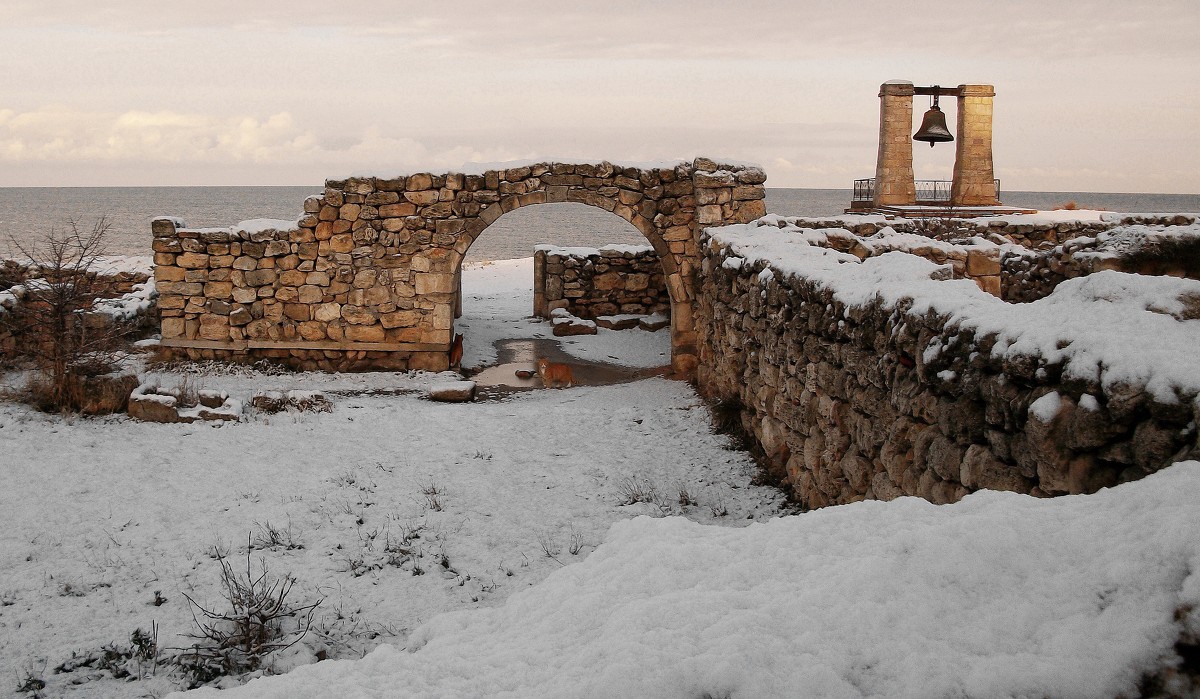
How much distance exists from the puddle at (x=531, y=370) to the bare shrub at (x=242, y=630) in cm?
589

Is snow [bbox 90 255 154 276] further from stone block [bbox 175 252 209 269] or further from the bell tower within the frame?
the bell tower

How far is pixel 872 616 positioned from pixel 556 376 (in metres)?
9.53

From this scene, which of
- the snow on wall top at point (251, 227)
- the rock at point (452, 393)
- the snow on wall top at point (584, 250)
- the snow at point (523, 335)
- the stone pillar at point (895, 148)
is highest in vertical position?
the stone pillar at point (895, 148)

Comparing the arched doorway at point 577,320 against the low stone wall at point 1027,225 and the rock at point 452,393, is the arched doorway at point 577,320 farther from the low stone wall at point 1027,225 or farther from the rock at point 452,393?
the low stone wall at point 1027,225

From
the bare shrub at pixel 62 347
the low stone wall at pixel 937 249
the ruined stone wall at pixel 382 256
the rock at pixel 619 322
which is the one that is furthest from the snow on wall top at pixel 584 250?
the bare shrub at pixel 62 347

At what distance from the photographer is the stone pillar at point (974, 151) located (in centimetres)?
1417

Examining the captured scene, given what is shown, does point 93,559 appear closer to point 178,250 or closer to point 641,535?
point 641,535

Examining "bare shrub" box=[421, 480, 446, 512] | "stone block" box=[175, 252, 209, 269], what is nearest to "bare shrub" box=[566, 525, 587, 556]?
"bare shrub" box=[421, 480, 446, 512]

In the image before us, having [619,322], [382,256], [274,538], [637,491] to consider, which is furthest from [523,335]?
[274,538]

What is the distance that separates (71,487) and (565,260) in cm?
1005

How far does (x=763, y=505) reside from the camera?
253 inches

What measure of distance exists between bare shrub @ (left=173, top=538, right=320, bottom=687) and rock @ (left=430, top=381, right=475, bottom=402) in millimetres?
5284

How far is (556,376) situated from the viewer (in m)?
11.5

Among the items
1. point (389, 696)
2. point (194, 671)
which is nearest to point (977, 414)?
point (389, 696)
